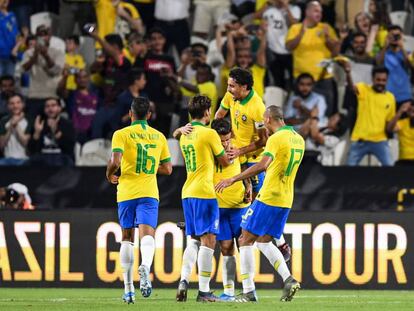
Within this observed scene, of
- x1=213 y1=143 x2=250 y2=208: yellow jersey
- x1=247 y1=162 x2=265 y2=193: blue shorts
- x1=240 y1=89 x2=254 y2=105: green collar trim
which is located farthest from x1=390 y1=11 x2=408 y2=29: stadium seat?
x1=213 y1=143 x2=250 y2=208: yellow jersey

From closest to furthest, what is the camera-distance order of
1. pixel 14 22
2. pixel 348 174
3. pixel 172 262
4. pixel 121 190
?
pixel 121 190
pixel 172 262
pixel 348 174
pixel 14 22

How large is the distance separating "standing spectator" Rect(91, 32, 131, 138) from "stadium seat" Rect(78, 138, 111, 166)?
16 centimetres

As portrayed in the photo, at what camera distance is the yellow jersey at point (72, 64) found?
20.6 metres

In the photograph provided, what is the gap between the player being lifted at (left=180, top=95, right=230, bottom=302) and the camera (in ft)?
40.7

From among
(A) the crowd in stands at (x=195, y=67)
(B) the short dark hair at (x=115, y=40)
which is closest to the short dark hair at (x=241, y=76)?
(A) the crowd in stands at (x=195, y=67)

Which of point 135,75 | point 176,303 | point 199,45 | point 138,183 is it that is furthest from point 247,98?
point 199,45

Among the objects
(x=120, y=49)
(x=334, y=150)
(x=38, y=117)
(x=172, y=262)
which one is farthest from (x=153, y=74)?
(x=172, y=262)

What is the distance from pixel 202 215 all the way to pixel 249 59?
7.81m

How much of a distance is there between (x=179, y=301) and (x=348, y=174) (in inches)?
245

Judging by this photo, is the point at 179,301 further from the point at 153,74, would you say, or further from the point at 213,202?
the point at 153,74

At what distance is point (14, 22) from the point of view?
68.7ft

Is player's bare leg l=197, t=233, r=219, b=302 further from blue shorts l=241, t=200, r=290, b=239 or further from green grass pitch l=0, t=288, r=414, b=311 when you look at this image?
blue shorts l=241, t=200, r=290, b=239

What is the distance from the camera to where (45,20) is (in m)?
21.5

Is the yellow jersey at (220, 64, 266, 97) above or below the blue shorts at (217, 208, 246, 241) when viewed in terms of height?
above
